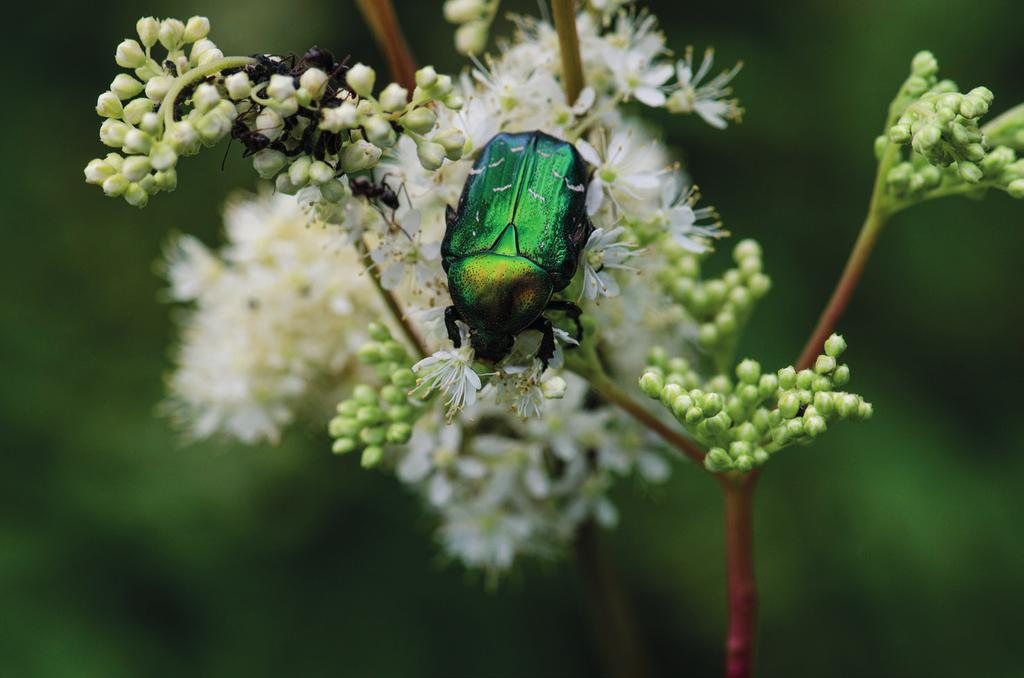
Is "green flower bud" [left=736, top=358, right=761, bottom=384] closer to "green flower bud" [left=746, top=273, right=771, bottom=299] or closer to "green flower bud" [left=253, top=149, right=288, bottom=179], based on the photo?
"green flower bud" [left=746, top=273, right=771, bottom=299]

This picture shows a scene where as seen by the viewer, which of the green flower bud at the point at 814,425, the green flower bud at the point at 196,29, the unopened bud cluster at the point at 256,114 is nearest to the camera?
the unopened bud cluster at the point at 256,114

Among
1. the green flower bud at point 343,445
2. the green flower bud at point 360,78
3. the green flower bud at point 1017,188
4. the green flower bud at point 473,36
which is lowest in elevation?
the green flower bud at point 343,445

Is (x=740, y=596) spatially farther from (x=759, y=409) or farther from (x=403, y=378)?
(x=403, y=378)

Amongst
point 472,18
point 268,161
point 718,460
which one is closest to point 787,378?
point 718,460

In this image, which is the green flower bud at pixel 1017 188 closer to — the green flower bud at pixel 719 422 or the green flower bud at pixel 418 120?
the green flower bud at pixel 719 422

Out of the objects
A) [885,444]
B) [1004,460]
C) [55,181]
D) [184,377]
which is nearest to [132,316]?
[55,181]

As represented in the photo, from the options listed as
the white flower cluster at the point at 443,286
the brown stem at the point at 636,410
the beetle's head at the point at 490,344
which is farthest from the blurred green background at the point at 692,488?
the beetle's head at the point at 490,344
